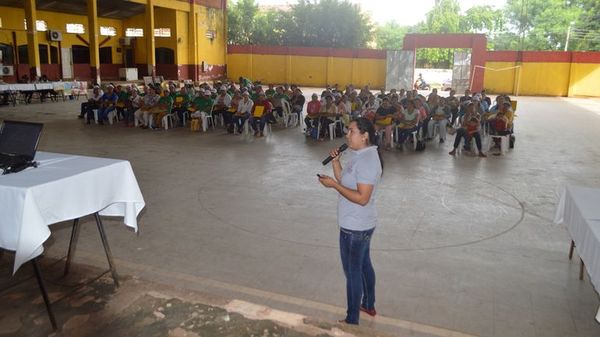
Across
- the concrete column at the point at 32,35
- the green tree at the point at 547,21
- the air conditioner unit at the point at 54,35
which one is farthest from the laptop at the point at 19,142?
the green tree at the point at 547,21

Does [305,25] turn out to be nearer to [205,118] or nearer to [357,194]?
[205,118]

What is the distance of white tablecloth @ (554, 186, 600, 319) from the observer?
10.9 ft

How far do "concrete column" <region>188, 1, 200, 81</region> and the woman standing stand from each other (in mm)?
27340

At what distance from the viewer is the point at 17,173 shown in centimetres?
354

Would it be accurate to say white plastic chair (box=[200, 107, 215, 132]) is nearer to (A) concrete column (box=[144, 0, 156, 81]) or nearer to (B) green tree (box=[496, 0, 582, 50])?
(A) concrete column (box=[144, 0, 156, 81])

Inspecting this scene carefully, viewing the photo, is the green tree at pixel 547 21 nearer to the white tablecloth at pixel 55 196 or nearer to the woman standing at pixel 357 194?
the woman standing at pixel 357 194

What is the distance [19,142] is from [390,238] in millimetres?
3660

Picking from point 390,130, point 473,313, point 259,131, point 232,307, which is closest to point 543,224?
point 473,313

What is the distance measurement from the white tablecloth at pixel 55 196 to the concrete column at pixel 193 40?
26.0 metres

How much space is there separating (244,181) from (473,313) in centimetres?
464

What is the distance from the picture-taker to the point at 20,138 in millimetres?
3840

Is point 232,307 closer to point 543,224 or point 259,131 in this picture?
Answer: point 543,224

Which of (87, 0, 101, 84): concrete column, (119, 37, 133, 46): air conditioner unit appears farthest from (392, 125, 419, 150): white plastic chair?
(119, 37, 133, 46): air conditioner unit

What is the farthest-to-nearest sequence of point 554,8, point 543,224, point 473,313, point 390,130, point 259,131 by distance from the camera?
1. point 554,8
2. point 259,131
3. point 390,130
4. point 543,224
5. point 473,313
